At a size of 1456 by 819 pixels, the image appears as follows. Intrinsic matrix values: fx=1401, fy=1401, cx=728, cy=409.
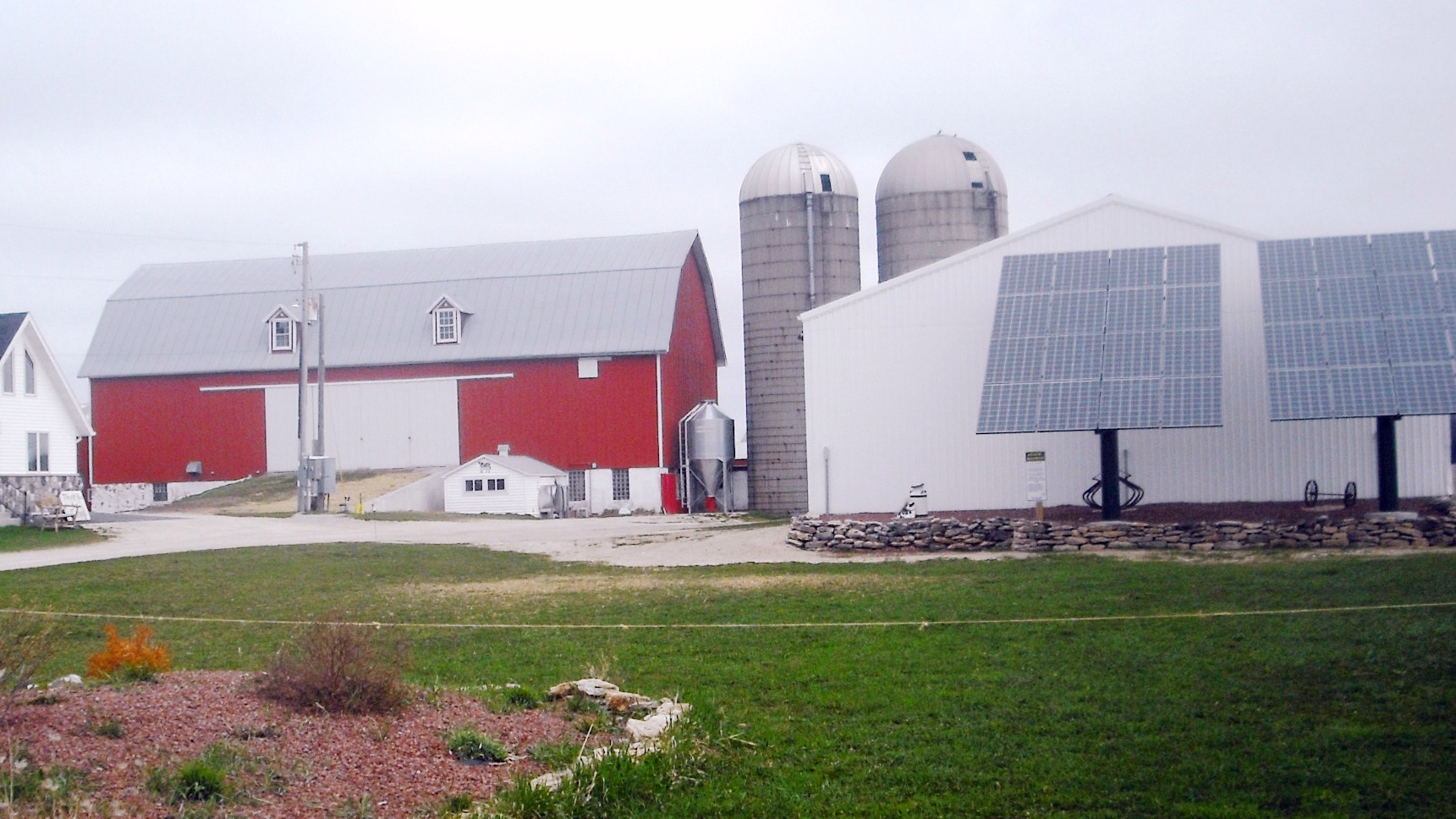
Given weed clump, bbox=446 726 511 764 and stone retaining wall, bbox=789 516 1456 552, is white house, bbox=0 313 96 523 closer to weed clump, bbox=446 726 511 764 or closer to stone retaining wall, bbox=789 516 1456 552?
stone retaining wall, bbox=789 516 1456 552

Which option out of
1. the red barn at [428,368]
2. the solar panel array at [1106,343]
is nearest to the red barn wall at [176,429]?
the red barn at [428,368]

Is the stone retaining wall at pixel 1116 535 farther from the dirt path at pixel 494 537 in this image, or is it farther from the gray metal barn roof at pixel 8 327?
the gray metal barn roof at pixel 8 327

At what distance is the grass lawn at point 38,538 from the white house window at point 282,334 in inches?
814

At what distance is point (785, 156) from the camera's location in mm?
52406

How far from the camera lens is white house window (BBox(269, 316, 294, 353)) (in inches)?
2328

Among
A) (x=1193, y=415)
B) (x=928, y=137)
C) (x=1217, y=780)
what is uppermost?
(x=928, y=137)

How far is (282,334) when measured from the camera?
59.5 m

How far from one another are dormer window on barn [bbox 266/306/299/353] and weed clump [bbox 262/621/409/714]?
51481mm

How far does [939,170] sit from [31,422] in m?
30.0

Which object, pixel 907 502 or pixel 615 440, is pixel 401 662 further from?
pixel 615 440

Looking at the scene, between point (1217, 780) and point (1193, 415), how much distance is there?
18.9 meters

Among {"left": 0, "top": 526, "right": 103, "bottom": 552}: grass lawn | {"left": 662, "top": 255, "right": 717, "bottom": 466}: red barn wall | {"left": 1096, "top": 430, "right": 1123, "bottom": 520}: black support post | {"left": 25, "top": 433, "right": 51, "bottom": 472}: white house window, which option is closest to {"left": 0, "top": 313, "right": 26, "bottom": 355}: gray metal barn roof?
{"left": 25, "top": 433, "right": 51, "bottom": 472}: white house window

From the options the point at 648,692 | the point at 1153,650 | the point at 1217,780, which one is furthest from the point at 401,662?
the point at 1153,650

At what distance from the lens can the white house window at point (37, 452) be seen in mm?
42969
